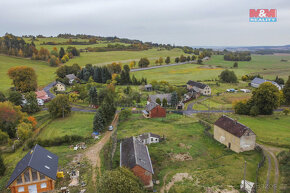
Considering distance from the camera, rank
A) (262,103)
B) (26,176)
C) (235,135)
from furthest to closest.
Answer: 1. (262,103)
2. (235,135)
3. (26,176)

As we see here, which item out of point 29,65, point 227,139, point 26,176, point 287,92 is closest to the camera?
point 26,176

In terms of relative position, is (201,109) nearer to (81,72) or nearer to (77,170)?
(77,170)

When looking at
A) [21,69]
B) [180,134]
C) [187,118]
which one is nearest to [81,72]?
[21,69]

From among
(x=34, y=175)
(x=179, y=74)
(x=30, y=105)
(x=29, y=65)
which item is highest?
(x=29, y=65)

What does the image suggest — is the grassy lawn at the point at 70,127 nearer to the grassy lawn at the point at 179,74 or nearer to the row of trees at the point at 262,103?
the row of trees at the point at 262,103

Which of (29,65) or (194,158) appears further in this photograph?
(29,65)

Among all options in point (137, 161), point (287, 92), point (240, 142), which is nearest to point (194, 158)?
point (240, 142)

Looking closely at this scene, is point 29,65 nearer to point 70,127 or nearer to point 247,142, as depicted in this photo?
point 70,127
